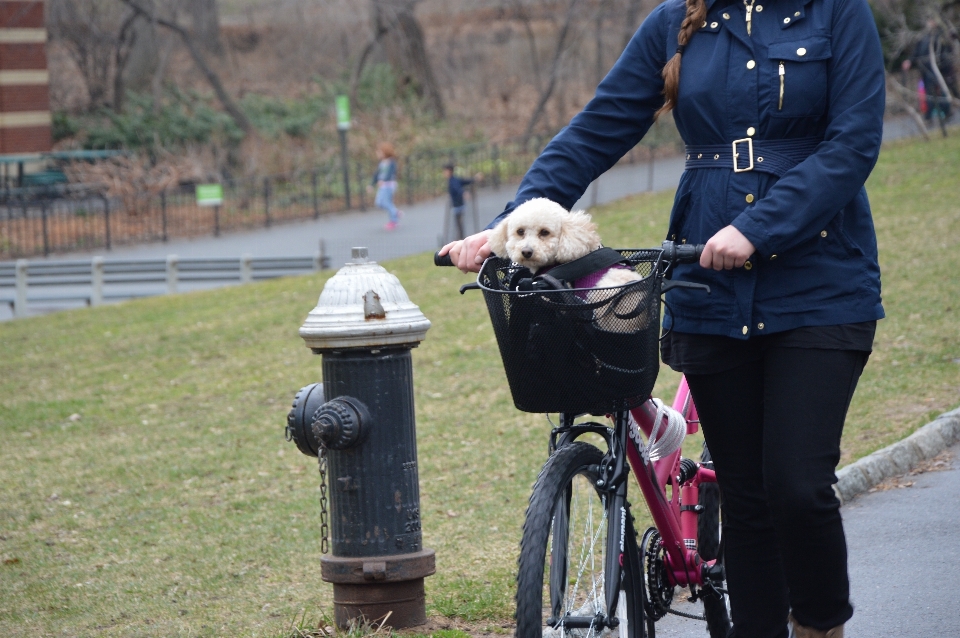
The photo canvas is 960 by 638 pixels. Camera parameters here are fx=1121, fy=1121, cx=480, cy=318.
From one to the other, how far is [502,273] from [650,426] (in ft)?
2.37

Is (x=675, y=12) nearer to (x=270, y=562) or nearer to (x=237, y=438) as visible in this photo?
(x=270, y=562)

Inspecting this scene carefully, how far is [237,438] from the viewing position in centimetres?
861

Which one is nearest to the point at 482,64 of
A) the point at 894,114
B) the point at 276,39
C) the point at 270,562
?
the point at 276,39

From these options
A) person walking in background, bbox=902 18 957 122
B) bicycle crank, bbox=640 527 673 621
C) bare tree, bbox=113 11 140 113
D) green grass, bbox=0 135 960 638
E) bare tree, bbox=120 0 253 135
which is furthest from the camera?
bare tree, bbox=113 11 140 113

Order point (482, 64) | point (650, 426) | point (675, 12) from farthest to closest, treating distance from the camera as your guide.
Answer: point (482, 64)
point (650, 426)
point (675, 12)

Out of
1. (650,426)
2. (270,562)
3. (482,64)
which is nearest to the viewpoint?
(650,426)

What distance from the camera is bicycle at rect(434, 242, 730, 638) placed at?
8.30 ft

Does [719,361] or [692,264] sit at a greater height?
[692,264]

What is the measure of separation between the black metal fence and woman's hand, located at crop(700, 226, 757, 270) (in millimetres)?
21813

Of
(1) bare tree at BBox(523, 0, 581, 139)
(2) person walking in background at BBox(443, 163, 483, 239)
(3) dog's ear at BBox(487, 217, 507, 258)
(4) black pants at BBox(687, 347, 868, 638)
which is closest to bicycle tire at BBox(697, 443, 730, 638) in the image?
(4) black pants at BBox(687, 347, 868, 638)

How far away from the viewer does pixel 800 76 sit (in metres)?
2.66

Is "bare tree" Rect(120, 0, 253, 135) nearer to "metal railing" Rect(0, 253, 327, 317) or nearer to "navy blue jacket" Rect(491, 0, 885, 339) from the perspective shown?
"metal railing" Rect(0, 253, 327, 317)

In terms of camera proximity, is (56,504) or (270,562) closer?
(270,562)

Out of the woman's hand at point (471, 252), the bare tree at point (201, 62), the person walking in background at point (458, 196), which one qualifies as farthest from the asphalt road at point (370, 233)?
the woman's hand at point (471, 252)
